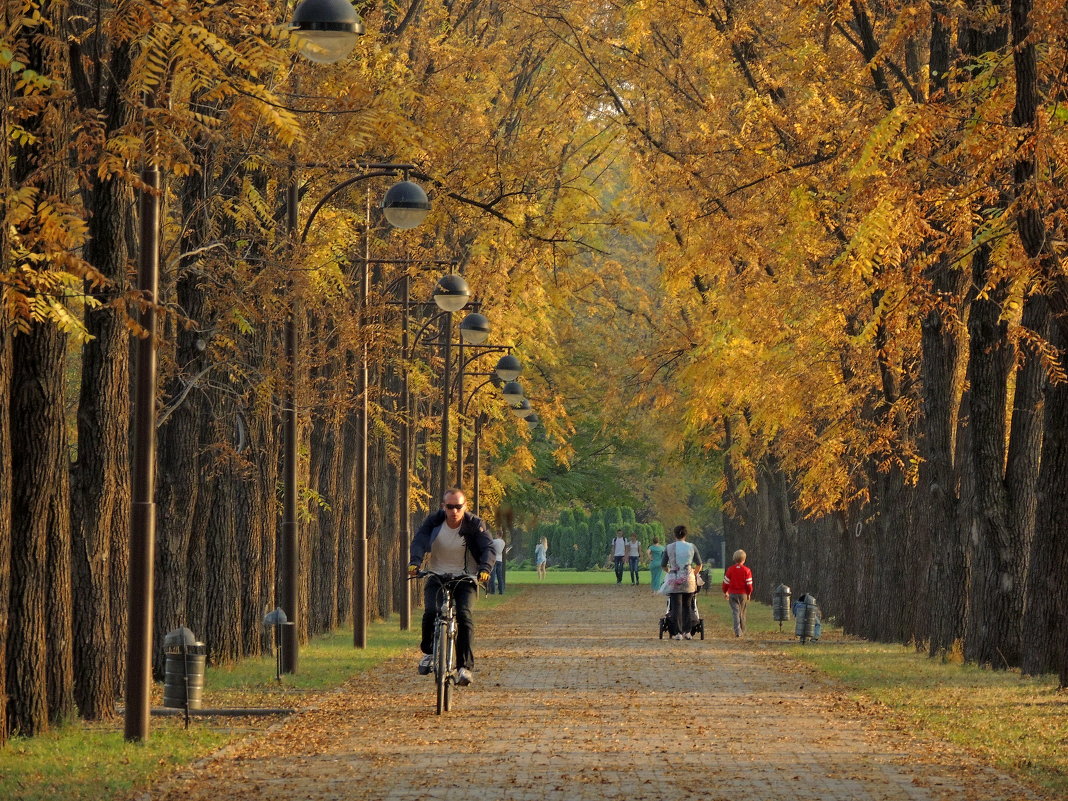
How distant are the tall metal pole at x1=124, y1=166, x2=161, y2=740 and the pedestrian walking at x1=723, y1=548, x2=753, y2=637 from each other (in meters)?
20.2

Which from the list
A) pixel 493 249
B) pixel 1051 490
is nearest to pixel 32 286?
pixel 1051 490

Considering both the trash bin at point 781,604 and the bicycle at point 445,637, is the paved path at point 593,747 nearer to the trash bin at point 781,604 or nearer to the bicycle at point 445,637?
the bicycle at point 445,637

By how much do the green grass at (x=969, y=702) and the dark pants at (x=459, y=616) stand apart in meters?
4.12

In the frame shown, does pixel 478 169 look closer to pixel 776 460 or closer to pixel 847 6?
pixel 847 6

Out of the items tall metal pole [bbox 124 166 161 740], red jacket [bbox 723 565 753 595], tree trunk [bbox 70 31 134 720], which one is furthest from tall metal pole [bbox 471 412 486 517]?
tall metal pole [bbox 124 166 161 740]

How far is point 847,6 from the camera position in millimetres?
22734

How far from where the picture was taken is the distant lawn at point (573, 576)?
82.8m

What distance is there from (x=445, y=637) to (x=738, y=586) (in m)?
17.0

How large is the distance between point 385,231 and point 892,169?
54.4 feet

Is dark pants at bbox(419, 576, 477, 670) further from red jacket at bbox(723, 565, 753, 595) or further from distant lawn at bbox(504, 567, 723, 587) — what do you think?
distant lawn at bbox(504, 567, 723, 587)

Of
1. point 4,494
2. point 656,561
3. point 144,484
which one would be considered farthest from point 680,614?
point 656,561

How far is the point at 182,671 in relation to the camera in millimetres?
16547

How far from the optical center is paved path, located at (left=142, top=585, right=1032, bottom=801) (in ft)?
41.1

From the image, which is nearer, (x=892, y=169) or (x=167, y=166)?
(x=167, y=166)
